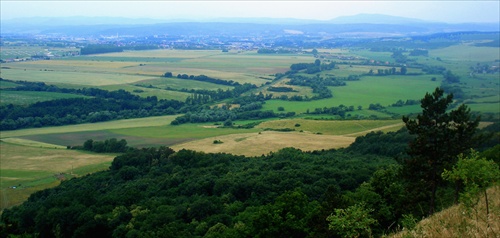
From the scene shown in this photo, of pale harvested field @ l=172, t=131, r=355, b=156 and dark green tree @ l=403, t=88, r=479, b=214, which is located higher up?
dark green tree @ l=403, t=88, r=479, b=214

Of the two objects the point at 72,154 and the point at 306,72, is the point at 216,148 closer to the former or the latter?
the point at 72,154

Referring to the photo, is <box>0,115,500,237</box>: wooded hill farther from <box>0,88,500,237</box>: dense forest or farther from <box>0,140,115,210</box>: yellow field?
<box>0,140,115,210</box>: yellow field

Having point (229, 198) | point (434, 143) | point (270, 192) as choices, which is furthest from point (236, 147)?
point (434, 143)

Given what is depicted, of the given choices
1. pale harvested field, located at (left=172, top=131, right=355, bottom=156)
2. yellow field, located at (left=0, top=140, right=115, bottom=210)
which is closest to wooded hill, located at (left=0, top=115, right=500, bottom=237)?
yellow field, located at (left=0, top=140, right=115, bottom=210)

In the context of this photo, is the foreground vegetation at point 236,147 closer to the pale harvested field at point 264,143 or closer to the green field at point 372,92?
the pale harvested field at point 264,143

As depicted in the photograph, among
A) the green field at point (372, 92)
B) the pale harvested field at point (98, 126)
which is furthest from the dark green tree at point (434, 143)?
the green field at point (372, 92)

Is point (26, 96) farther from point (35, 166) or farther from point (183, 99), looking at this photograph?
point (35, 166)
